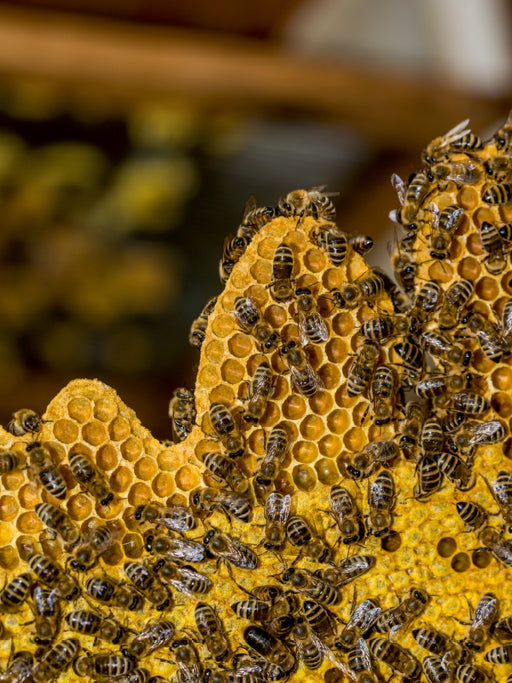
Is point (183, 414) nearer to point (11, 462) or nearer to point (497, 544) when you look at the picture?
point (11, 462)

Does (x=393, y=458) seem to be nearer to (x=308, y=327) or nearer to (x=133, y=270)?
(x=308, y=327)

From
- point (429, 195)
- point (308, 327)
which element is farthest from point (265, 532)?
point (429, 195)

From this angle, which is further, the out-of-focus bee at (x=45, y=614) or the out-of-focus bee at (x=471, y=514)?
the out-of-focus bee at (x=471, y=514)

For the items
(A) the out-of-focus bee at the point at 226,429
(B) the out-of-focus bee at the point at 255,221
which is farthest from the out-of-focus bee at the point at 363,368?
(B) the out-of-focus bee at the point at 255,221

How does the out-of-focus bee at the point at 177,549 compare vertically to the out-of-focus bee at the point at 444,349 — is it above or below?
below

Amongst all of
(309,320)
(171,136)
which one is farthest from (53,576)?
(171,136)

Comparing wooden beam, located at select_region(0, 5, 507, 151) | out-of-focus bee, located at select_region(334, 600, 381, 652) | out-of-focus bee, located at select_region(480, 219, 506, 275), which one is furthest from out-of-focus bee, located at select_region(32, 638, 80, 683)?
wooden beam, located at select_region(0, 5, 507, 151)

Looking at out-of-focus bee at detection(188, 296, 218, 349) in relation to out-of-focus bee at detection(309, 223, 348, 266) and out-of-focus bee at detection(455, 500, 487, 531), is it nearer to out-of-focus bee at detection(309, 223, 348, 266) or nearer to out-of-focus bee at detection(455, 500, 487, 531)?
out-of-focus bee at detection(309, 223, 348, 266)

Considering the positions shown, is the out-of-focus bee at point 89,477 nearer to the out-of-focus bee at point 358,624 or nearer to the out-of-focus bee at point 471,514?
the out-of-focus bee at point 358,624
